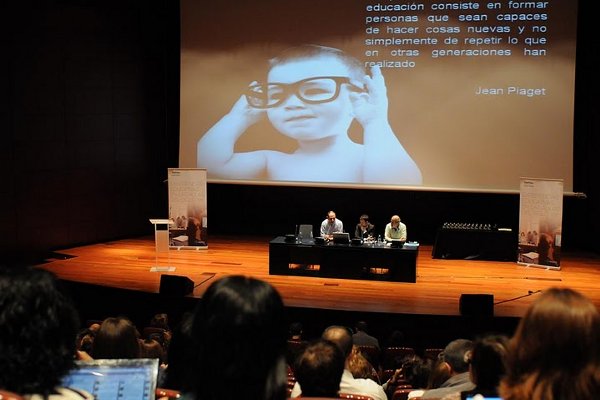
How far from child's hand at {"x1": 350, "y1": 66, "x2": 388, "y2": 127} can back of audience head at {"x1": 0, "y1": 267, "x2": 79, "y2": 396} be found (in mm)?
9172

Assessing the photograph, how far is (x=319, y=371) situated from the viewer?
2.66 metres

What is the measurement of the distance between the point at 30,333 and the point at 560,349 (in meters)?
1.18

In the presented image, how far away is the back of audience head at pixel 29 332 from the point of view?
185 cm

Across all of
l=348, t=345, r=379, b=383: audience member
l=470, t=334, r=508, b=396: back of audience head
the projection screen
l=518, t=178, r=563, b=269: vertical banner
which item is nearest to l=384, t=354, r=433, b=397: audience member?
l=348, t=345, r=379, b=383: audience member

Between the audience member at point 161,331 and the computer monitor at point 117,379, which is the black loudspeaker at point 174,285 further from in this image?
the computer monitor at point 117,379

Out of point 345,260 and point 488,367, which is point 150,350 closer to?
point 488,367

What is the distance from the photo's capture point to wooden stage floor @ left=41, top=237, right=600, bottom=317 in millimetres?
8109

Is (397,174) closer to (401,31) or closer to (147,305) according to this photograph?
(401,31)

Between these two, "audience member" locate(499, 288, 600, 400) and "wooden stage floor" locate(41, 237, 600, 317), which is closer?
"audience member" locate(499, 288, 600, 400)

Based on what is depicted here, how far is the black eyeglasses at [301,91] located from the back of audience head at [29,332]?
30.2ft

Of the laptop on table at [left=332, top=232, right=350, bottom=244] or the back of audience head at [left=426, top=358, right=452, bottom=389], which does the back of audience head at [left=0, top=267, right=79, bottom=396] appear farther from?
the laptop on table at [left=332, top=232, right=350, bottom=244]

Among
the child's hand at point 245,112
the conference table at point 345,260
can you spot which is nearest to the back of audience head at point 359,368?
the conference table at point 345,260

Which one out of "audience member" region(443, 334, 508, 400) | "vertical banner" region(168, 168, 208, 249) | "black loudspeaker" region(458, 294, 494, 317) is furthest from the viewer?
"vertical banner" region(168, 168, 208, 249)

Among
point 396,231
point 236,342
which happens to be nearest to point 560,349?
point 236,342
